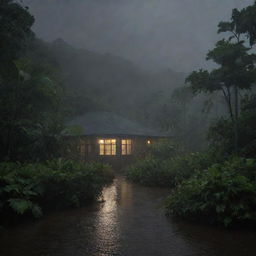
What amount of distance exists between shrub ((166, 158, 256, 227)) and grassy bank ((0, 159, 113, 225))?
292cm

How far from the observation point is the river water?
549cm

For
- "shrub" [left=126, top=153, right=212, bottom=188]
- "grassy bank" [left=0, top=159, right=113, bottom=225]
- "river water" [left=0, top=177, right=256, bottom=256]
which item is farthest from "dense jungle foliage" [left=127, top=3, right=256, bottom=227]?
"grassy bank" [left=0, top=159, right=113, bottom=225]

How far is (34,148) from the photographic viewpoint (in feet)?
48.3

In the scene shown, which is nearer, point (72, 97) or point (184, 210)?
point (184, 210)

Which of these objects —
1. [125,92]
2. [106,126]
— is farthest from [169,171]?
[125,92]

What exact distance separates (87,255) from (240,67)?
1227 centimetres

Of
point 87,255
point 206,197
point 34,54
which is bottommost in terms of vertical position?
point 87,255

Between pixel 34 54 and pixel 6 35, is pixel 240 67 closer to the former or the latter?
pixel 6 35

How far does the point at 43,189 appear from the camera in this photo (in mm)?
8633

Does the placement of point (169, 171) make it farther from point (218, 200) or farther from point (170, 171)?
point (218, 200)

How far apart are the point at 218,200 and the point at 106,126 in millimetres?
20282

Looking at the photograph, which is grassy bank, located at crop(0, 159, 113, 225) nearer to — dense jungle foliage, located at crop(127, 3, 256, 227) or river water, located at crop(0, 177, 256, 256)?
river water, located at crop(0, 177, 256, 256)

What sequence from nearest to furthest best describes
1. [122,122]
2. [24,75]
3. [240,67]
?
[24,75] → [240,67] → [122,122]

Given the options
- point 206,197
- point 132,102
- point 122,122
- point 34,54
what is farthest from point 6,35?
point 132,102
